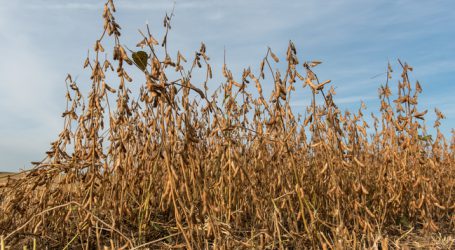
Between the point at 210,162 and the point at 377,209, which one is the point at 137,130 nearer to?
the point at 210,162

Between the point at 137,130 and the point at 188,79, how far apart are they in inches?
23.0

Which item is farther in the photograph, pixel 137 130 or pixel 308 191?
pixel 137 130

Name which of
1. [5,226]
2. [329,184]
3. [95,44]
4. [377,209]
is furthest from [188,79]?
[377,209]

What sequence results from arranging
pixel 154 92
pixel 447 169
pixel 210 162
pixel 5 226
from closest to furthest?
1. pixel 154 92
2. pixel 5 226
3. pixel 210 162
4. pixel 447 169

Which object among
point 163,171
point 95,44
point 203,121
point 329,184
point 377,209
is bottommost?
point 377,209

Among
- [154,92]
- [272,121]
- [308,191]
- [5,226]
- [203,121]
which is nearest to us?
[154,92]

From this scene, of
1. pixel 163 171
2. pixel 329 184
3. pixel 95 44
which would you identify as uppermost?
pixel 95 44

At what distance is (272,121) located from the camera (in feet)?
6.22

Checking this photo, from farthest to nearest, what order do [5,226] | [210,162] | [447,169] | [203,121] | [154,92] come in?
[447,169]
[203,121]
[210,162]
[5,226]
[154,92]

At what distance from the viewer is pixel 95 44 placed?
6.30ft

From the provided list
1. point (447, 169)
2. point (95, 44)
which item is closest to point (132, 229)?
point (95, 44)

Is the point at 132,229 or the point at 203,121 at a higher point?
the point at 203,121

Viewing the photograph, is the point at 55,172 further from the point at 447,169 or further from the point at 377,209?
the point at 447,169

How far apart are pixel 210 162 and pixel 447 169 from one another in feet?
8.11
